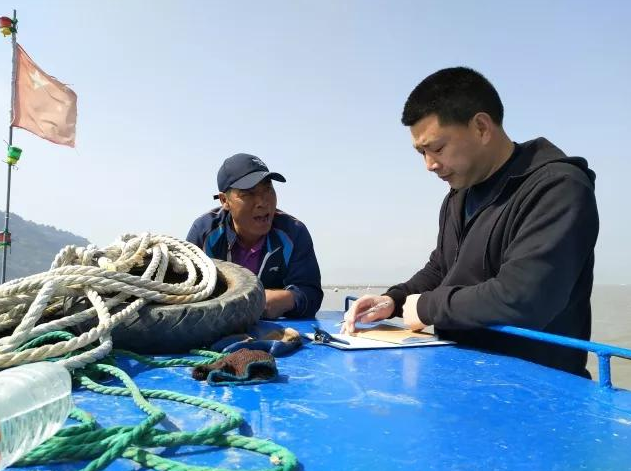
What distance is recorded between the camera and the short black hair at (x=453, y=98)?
8.22ft

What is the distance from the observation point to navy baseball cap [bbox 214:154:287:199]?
3.59m

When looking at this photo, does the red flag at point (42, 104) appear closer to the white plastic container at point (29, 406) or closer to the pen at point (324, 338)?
the pen at point (324, 338)

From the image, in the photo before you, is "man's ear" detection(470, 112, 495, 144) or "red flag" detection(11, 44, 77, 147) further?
"red flag" detection(11, 44, 77, 147)

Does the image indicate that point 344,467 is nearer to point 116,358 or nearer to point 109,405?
point 109,405

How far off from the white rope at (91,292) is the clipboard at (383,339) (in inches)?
25.7

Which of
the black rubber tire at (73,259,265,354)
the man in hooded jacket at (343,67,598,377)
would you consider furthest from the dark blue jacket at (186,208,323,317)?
the black rubber tire at (73,259,265,354)

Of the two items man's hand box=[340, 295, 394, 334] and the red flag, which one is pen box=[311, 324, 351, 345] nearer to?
man's hand box=[340, 295, 394, 334]

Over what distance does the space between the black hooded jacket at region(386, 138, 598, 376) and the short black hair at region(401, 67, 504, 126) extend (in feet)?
1.02

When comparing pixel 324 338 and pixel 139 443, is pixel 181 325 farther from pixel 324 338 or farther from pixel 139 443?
pixel 139 443

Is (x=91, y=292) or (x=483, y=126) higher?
(x=483, y=126)

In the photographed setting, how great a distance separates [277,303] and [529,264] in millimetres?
1731

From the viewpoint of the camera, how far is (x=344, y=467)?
978 mm

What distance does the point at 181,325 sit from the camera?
1996 mm

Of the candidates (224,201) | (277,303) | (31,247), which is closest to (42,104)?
(224,201)
